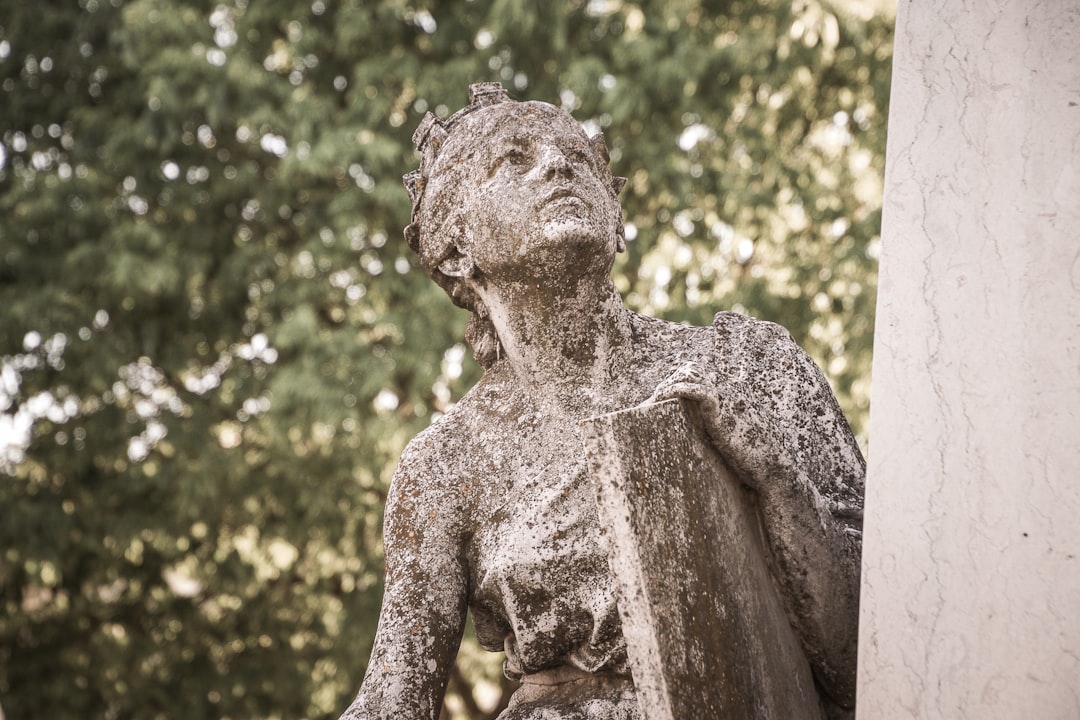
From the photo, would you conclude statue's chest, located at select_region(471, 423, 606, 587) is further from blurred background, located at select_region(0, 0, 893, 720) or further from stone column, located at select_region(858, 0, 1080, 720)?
blurred background, located at select_region(0, 0, 893, 720)

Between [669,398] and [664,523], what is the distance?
0.28 meters

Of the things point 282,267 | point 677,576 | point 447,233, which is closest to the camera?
point 677,576

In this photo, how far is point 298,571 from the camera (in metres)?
9.02

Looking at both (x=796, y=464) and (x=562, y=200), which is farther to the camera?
(x=562, y=200)

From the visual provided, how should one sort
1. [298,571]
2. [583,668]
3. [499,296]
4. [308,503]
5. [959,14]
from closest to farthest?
[959,14] → [583,668] → [499,296] → [308,503] → [298,571]

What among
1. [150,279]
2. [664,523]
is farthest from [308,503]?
[664,523]

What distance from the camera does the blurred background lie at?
7707 millimetres

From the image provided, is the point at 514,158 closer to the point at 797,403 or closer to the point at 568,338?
the point at 568,338

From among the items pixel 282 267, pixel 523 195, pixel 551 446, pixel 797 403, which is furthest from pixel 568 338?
pixel 282 267

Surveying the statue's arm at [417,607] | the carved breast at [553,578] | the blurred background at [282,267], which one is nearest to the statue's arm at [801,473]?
the carved breast at [553,578]

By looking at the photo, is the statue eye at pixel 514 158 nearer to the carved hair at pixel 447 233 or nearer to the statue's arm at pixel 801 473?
the carved hair at pixel 447 233

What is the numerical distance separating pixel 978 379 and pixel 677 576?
62 cm

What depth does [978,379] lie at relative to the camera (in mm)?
1948

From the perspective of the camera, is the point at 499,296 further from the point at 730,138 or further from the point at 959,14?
the point at 730,138
